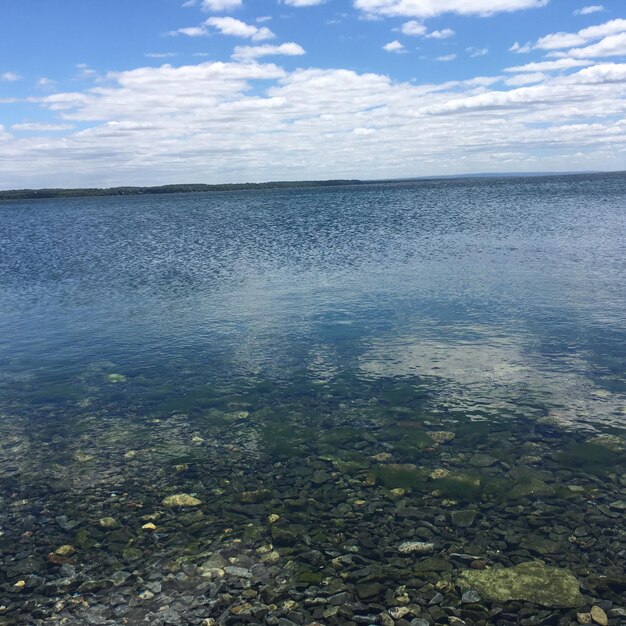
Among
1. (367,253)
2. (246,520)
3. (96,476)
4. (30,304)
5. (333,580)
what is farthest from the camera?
(367,253)

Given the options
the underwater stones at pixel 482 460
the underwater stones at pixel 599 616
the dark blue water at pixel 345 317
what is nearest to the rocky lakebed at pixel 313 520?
the underwater stones at pixel 599 616

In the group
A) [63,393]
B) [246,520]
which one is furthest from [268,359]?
[246,520]

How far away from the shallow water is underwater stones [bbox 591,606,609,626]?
316mm

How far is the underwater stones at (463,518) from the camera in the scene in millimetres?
13992

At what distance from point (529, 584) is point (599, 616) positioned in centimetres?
137

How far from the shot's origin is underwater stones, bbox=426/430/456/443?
18562 millimetres

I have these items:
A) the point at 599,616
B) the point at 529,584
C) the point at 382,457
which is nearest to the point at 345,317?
the point at 382,457

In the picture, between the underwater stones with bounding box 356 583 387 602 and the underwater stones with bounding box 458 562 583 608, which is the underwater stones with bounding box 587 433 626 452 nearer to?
the underwater stones with bounding box 458 562 583 608

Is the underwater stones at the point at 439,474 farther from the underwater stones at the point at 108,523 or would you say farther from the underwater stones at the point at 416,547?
the underwater stones at the point at 108,523

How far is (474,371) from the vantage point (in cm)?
2414

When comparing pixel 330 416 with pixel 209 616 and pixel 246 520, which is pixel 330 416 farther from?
pixel 209 616

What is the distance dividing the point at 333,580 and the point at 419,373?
1328 cm

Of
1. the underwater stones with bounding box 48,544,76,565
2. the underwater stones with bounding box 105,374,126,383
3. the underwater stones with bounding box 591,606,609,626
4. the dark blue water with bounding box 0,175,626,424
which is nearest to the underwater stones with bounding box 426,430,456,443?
the dark blue water with bounding box 0,175,626,424

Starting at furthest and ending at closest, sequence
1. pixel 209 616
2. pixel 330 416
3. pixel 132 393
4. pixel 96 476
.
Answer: pixel 132 393 < pixel 330 416 < pixel 96 476 < pixel 209 616
